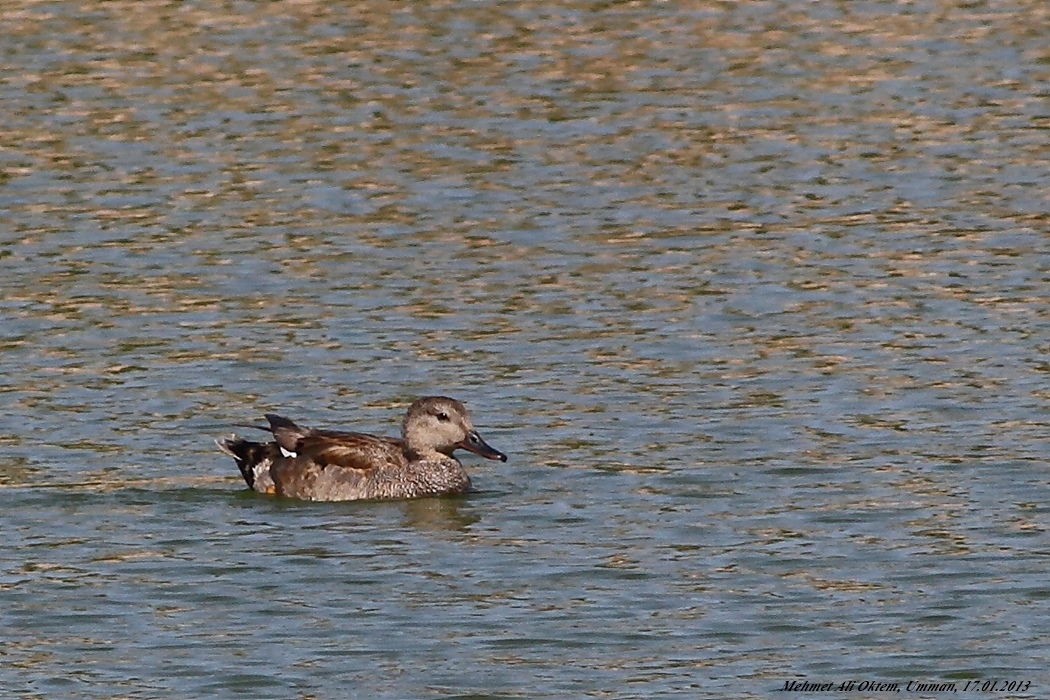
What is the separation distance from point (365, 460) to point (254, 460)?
66 cm

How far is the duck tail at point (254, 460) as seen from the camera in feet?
53.1

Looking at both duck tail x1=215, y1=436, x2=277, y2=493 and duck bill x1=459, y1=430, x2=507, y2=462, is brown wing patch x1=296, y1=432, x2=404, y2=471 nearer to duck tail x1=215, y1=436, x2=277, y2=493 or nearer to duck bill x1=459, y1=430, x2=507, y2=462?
duck tail x1=215, y1=436, x2=277, y2=493

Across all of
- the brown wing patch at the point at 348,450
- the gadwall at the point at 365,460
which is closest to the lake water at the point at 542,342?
the gadwall at the point at 365,460

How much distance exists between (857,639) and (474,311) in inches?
332

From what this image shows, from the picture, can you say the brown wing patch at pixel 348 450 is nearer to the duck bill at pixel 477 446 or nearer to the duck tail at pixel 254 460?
the duck tail at pixel 254 460

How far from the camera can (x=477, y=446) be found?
53.1ft

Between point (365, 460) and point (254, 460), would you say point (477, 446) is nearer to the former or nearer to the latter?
point (365, 460)

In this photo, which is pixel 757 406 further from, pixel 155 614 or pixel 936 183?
pixel 936 183

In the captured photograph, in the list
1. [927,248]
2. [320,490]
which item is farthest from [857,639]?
[927,248]

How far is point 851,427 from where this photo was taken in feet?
56.0

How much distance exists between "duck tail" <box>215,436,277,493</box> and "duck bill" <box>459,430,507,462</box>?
3.82 ft

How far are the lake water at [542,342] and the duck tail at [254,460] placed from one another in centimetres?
21

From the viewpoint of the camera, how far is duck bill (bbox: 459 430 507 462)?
52.7 ft

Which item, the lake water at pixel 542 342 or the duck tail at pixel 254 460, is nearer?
the lake water at pixel 542 342
